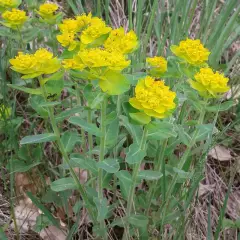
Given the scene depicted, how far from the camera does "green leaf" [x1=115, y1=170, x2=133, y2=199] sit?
1.22 metres

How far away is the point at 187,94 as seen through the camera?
124cm

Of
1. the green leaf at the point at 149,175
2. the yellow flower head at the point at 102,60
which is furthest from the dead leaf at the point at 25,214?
the yellow flower head at the point at 102,60

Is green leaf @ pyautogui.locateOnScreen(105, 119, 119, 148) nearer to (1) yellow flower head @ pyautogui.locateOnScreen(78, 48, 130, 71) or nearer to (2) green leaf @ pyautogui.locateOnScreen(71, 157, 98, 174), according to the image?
(2) green leaf @ pyautogui.locateOnScreen(71, 157, 98, 174)

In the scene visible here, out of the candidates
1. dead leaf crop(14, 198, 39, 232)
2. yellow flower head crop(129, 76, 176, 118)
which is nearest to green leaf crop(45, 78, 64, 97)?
yellow flower head crop(129, 76, 176, 118)

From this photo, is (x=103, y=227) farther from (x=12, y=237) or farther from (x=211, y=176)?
(x=211, y=176)

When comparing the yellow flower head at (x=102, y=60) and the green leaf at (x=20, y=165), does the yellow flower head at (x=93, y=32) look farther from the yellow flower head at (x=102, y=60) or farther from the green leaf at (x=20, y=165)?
the green leaf at (x=20, y=165)

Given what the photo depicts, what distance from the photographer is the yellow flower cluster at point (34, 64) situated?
1037 mm

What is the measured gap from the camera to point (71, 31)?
3.95 feet

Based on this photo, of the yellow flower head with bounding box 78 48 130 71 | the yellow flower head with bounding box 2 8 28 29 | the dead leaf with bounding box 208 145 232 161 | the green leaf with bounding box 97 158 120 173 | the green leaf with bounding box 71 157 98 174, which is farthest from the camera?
the dead leaf with bounding box 208 145 232 161

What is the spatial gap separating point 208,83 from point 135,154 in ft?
0.95

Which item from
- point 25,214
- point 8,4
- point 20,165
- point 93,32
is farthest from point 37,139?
point 8,4

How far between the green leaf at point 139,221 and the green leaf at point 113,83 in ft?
1.47

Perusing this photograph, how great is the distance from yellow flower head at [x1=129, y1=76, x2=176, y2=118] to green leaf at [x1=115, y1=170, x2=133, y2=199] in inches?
10.5

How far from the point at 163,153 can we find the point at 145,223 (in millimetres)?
231
